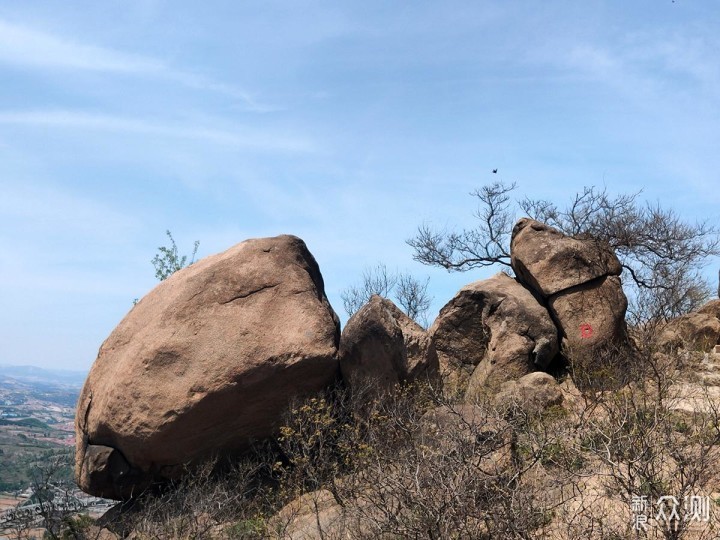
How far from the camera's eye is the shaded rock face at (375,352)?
1124 centimetres

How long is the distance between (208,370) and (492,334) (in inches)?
201

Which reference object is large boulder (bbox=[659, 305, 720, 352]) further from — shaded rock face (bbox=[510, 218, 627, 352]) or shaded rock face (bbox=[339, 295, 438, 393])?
shaded rock face (bbox=[339, 295, 438, 393])

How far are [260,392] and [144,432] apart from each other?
1844 mm

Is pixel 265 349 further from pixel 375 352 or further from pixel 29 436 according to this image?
pixel 29 436

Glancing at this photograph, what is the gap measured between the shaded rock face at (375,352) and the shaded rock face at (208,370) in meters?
0.29

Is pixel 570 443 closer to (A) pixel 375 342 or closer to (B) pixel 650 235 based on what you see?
(A) pixel 375 342

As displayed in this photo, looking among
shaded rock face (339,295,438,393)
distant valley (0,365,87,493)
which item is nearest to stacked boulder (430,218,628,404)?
shaded rock face (339,295,438,393)

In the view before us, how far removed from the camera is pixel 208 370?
35.6ft

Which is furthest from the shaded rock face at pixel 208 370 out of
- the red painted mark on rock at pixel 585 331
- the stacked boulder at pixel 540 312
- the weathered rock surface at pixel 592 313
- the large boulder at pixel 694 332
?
the large boulder at pixel 694 332

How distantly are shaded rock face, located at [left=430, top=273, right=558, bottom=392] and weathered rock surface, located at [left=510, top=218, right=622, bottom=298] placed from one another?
1.45 ft

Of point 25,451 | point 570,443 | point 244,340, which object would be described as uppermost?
point 244,340

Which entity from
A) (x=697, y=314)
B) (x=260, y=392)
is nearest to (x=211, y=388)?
(x=260, y=392)

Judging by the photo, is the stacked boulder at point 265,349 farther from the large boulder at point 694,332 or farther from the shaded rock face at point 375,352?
the large boulder at point 694,332

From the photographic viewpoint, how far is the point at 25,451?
132ft
